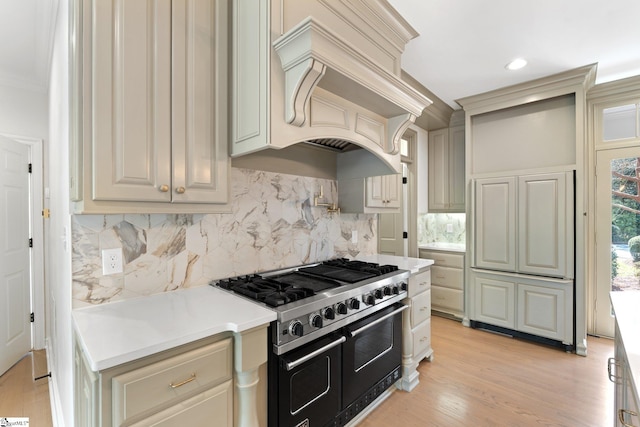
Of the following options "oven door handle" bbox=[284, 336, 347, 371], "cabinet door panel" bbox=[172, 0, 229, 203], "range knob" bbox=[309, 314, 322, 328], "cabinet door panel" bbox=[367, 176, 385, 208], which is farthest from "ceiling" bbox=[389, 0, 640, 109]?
"oven door handle" bbox=[284, 336, 347, 371]

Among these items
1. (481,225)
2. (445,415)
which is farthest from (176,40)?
(481,225)

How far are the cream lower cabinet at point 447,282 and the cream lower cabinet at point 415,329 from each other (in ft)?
4.35

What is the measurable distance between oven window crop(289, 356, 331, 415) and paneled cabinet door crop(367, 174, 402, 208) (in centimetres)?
141

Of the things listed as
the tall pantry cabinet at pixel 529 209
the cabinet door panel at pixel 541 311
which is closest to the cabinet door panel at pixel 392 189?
the tall pantry cabinet at pixel 529 209

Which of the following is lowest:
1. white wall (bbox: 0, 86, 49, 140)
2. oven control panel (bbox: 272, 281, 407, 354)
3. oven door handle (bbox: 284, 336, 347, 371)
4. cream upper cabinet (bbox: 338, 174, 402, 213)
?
oven door handle (bbox: 284, 336, 347, 371)

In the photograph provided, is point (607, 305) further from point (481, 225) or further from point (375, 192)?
point (375, 192)

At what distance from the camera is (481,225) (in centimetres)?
355

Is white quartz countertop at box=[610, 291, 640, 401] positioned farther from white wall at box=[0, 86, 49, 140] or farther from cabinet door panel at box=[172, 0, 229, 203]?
white wall at box=[0, 86, 49, 140]

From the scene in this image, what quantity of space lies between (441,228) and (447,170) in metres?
0.90

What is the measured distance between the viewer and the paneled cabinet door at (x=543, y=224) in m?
3.05

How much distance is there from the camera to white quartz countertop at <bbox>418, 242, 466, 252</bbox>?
393 cm

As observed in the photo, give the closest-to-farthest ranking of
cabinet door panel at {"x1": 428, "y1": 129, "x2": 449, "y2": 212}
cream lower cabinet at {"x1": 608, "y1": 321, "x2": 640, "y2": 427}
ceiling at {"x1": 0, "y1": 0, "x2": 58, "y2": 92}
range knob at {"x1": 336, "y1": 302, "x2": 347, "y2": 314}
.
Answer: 1. cream lower cabinet at {"x1": 608, "y1": 321, "x2": 640, "y2": 427}
2. range knob at {"x1": 336, "y1": 302, "x2": 347, "y2": 314}
3. ceiling at {"x1": 0, "y1": 0, "x2": 58, "y2": 92}
4. cabinet door panel at {"x1": 428, "y1": 129, "x2": 449, "y2": 212}

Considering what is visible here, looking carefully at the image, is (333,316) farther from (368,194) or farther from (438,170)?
(438,170)

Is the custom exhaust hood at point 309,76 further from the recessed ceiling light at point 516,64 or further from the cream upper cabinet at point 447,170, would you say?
the cream upper cabinet at point 447,170
